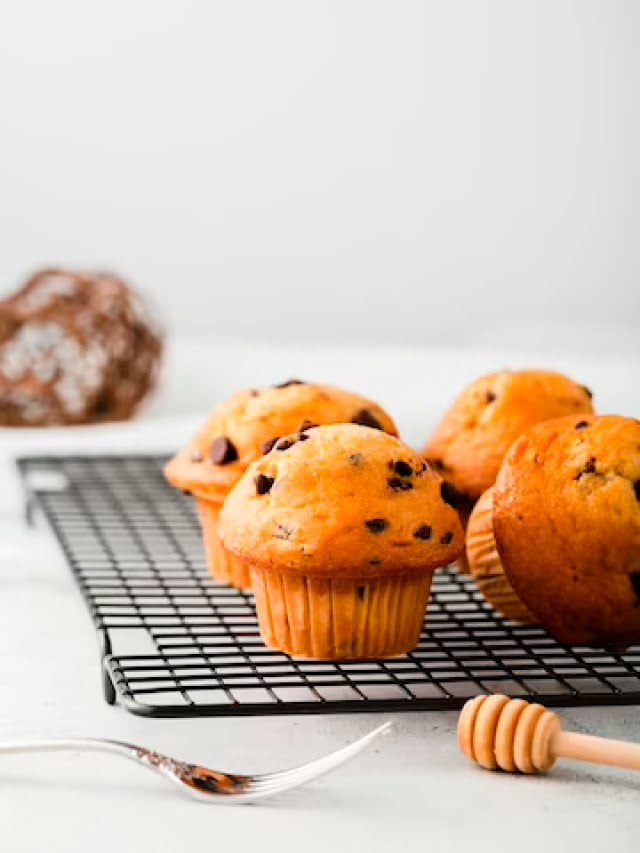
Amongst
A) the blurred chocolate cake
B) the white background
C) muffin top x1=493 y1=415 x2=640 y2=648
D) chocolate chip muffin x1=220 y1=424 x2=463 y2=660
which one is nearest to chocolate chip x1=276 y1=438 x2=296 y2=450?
chocolate chip muffin x1=220 y1=424 x2=463 y2=660

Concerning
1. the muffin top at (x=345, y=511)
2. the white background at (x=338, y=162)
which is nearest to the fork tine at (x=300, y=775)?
the muffin top at (x=345, y=511)

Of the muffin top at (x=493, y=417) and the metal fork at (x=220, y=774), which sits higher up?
the muffin top at (x=493, y=417)

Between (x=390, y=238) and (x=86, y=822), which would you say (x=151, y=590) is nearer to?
(x=86, y=822)

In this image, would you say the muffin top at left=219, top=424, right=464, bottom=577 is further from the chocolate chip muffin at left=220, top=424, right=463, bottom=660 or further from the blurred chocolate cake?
the blurred chocolate cake

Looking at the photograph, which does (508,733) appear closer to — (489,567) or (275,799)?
(275,799)

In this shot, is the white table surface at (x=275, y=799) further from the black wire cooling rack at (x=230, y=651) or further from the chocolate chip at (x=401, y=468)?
the chocolate chip at (x=401, y=468)

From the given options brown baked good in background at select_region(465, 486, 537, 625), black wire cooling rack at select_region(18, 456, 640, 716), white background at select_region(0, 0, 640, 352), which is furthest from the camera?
white background at select_region(0, 0, 640, 352)

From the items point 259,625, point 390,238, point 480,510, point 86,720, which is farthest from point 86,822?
point 390,238
